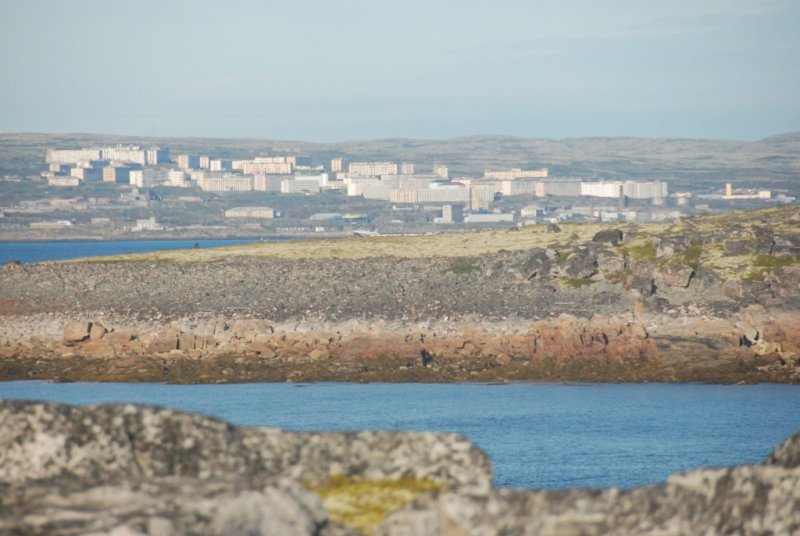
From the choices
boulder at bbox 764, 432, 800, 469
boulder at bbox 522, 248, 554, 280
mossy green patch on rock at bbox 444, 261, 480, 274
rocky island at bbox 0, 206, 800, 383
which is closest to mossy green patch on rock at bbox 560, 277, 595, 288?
rocky island at bbox 0, 206, 800, 383

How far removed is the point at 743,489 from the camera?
25.7 feet

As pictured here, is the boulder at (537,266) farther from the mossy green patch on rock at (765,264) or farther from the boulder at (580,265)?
the mossy green patch on rock at (765,264)

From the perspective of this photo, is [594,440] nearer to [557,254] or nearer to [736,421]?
[736,421]

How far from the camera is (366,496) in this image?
8.43 meters

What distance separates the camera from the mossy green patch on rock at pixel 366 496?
26.8ft

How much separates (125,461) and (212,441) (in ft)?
1.78

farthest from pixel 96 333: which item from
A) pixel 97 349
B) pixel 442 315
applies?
pixel 442 315

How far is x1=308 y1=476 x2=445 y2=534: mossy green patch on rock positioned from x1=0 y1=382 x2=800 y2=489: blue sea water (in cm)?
2584

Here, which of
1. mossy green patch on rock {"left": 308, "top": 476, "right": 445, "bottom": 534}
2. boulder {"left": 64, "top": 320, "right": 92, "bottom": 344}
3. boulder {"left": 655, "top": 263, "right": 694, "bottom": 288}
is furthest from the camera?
boulder {"left": 655, "top": 263, "right": 694, "bottom": 288}

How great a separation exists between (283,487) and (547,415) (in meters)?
40.6

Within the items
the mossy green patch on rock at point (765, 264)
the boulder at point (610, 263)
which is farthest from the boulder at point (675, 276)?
the mossy green patch on rock at point (765, 264)

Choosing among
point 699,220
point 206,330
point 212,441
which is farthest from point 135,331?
point 212,441

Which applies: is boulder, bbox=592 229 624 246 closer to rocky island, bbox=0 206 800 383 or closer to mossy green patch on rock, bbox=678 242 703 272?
rocky island, bbox=0 206 800 383

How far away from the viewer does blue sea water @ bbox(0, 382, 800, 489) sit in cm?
3878
